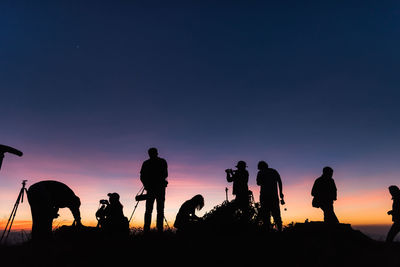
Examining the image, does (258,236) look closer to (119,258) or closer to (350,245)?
(350,245)

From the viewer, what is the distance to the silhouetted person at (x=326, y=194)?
11059mm

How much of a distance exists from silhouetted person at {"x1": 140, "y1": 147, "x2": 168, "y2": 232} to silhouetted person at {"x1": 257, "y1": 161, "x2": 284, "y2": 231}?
3300mm

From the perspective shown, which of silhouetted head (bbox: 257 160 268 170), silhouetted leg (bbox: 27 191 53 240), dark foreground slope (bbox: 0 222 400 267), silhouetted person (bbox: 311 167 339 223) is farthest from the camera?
silhouetted head (bbox: 257 160 268 170)

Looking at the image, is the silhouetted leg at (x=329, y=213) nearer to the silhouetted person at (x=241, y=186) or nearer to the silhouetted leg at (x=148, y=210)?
the silhouetted person at (x=241, y=186)

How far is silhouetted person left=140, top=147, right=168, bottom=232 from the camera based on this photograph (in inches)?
426

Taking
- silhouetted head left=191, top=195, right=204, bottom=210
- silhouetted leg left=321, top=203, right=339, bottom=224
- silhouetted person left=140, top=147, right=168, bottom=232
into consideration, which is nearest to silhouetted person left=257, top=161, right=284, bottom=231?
silhouetted leg left=321, top=203, right=339, bottom=224

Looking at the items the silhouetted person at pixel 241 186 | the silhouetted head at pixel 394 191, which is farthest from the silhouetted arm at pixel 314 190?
the silhouetted head at pixel 394 191

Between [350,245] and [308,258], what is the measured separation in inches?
87.0

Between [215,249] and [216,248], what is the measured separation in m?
0.09

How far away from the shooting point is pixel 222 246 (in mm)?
9398

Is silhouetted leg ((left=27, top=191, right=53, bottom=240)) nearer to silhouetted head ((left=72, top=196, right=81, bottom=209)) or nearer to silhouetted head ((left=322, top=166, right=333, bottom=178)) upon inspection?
silhouetted head ((left=72, top=196, right=81, bottom=209))

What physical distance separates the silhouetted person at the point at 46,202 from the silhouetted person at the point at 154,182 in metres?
2.25

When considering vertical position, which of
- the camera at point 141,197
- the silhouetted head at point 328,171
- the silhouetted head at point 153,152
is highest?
the silhouetted head at point 153,152

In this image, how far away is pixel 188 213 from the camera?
11156 mm
